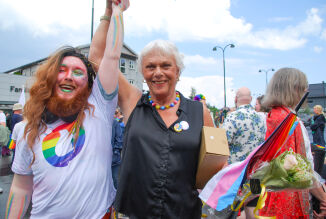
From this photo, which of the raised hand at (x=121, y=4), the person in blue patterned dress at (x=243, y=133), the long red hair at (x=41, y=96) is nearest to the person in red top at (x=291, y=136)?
the person in blue patterned dress at (x=243, y=133)

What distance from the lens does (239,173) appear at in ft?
4.35

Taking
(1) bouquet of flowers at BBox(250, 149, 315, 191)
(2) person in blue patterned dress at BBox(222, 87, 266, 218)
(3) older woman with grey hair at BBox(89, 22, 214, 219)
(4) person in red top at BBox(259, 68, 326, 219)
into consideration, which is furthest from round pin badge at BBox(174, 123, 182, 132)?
(2) person in blue patterned dress at BBox(222, 87, 266, 218)

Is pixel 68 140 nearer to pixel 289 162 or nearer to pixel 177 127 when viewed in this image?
pixel 177 127

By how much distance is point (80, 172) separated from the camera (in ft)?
4.48

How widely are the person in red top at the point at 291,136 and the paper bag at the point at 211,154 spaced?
74 centimetres

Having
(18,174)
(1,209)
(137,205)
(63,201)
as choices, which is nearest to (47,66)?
(18,174)

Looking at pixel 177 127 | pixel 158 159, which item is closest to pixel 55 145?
pixel 158 159

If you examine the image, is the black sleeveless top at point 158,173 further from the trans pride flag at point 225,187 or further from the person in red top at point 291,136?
the person in red top at point 291,136

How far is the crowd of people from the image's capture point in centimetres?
137

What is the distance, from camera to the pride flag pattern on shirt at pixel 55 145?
1354 millimetres

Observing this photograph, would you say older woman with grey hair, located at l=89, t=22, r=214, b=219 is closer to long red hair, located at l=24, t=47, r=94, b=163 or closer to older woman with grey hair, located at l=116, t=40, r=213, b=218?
older woman with grey hair, located at l=116, t=40, r=213, b=218

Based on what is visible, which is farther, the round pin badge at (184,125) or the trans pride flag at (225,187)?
the round pin badge at (184,125)

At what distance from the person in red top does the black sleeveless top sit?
790mm

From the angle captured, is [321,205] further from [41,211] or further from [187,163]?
[41,211]
